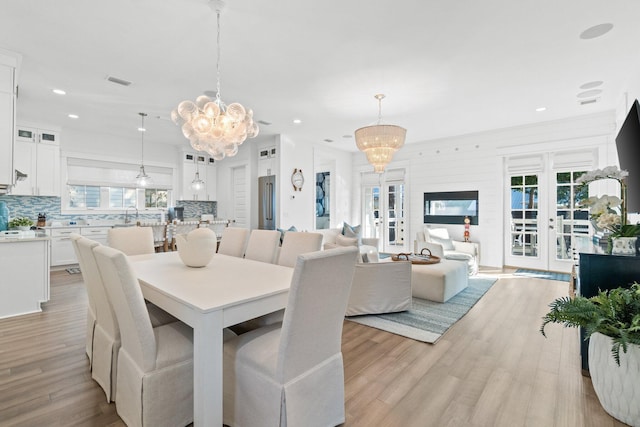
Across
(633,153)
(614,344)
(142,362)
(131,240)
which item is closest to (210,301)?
(142,362)

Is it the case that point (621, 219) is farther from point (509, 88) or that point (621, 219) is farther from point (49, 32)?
point (49, 32)

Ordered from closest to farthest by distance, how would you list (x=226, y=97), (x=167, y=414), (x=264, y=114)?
1. (x=167, y=414)
2. (x=226, y=97)
3. (x=264, y=114)

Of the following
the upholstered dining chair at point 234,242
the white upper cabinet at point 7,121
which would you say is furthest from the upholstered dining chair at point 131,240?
the white upper cabinet at point 7,121

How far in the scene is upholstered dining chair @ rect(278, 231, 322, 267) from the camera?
9.02ft

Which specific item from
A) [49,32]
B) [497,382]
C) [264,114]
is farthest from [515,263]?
[49,32]

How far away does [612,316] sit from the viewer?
5.60 ft

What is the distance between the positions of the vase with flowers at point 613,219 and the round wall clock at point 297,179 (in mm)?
5125

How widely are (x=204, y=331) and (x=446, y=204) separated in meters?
6.48

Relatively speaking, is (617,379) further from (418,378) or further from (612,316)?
(418,378)

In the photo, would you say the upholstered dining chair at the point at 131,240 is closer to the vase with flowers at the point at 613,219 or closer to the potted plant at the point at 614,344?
the potted plant at the point at 614,344

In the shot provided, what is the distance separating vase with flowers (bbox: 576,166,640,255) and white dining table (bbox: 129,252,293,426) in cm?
232

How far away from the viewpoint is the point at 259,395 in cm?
149

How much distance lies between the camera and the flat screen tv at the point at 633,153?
9.49ft

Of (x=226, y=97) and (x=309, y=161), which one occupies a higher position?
(x=226, y=97)
